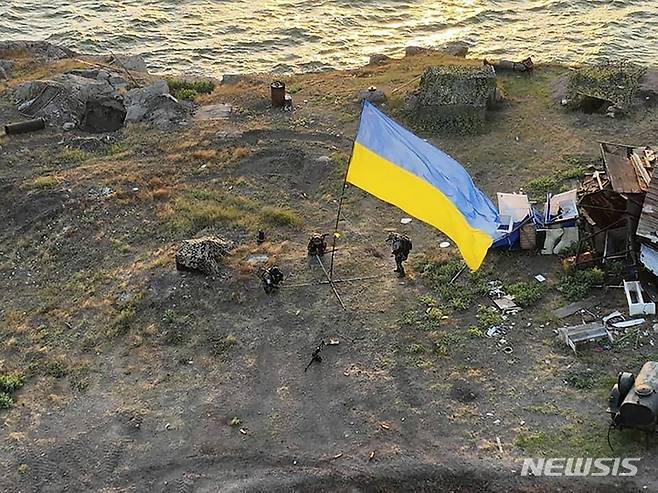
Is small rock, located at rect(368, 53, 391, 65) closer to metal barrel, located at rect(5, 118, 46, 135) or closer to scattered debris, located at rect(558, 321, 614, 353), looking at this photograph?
metal barrel, located at rect(5, 118, 46, 135)

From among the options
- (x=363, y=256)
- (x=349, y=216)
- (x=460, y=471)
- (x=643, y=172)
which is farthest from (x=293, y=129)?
(x=460, y=471)

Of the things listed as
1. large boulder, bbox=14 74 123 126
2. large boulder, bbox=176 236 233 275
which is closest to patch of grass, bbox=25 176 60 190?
large boulder, bbox=14 74 123 126

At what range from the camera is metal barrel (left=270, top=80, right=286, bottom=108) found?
81.7 ft

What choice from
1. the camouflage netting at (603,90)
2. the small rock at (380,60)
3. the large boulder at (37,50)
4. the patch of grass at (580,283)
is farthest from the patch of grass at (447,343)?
the large boulder at (37,50)

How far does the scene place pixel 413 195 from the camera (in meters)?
14.1

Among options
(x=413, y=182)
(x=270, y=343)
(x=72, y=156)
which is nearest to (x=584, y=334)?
(x=413, y=182)

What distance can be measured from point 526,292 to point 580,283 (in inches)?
44.9

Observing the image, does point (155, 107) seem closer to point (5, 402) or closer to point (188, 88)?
point (188, 88)

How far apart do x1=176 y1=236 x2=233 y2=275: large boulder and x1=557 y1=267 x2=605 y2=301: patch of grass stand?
7.32 metres

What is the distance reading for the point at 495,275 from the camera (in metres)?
16.1

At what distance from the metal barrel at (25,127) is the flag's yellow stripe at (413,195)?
14.0m

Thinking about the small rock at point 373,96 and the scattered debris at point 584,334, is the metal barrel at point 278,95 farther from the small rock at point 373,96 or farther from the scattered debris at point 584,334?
the scattered debris at point 584,334

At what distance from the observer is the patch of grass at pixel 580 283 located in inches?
599

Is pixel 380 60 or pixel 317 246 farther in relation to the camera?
pixel 380 60
